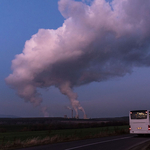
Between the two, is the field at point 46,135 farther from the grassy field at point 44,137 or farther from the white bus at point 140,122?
the white bus at point 140,122

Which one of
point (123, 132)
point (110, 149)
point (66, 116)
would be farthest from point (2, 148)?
point (66, 116)

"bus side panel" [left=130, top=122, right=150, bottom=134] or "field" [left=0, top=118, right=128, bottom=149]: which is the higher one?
"bus side panel" [left=130, top=122, right=150, bottom=134]

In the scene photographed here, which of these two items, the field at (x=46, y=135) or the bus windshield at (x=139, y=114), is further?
the bus windshield at (x=139, y=114)

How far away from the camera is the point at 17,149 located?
15727 mm

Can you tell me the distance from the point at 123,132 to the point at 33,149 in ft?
64.3

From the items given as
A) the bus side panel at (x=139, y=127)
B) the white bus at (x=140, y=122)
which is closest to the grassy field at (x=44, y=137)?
the bus side panel at (x=139, y=127)

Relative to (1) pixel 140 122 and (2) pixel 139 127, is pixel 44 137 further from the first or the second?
(1) pixel 140 122

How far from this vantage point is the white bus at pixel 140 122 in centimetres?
2408

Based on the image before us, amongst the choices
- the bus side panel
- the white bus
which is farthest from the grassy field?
the white bus

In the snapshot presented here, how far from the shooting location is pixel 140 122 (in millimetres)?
24531

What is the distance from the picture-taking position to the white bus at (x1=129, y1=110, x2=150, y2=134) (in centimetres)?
2408

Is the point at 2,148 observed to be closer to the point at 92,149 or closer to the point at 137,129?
the point at 92,149

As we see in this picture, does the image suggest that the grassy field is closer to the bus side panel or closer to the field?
the field

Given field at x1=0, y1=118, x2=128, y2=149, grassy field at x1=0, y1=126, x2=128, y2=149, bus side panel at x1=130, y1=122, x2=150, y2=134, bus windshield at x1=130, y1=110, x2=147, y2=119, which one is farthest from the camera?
bus windshield at x1=130, y1=110, x2=147, y2=119
